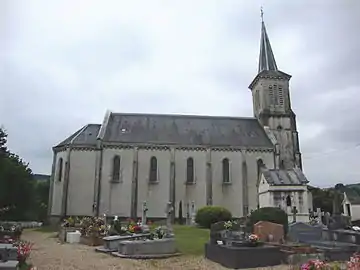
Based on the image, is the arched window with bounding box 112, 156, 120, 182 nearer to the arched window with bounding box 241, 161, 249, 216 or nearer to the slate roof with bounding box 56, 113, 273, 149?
the slate roof with bounding box 56, 113, 273, 149

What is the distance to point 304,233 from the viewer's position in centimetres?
1595

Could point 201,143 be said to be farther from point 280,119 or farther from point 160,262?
point 160,262

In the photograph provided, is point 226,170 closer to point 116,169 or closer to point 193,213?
point 193,213

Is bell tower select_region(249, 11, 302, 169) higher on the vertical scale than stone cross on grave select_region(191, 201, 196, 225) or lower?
higher

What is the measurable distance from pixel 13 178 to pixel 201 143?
17.7 metres

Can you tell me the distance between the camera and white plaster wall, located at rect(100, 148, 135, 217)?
3300cm

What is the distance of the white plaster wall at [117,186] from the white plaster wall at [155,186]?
1.01 m

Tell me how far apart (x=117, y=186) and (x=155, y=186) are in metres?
3.54

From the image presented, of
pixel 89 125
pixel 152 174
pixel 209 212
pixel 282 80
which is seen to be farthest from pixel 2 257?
pixel 282 80

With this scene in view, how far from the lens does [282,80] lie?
40.2 meters

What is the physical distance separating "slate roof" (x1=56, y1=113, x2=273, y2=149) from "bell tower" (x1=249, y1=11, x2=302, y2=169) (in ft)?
4.94

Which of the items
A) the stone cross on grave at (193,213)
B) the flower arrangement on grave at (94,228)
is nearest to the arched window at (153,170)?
the stone cross on grave at (193,213)

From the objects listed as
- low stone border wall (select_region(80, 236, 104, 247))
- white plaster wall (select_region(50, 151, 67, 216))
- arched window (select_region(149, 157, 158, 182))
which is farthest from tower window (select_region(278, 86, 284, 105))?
low stone border wall (select_region(80, 236, 104, 247))

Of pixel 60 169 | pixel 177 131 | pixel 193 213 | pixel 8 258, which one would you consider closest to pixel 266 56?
pixel 177 131
